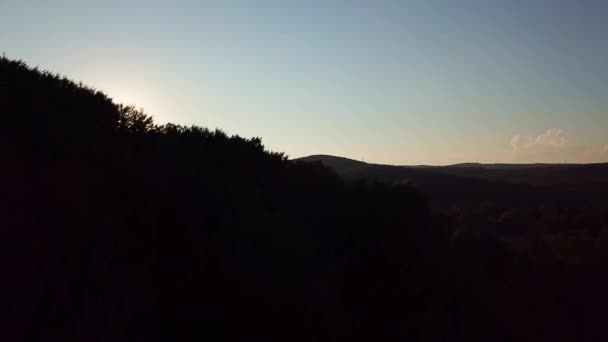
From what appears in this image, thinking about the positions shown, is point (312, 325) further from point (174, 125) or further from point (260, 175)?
point (174, 125)

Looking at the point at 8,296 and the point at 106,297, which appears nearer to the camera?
the point at 8,296

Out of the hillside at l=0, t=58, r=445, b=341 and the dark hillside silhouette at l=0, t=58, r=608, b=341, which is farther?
the dark hillside silhouette at l=0, t=58, r=608, b=341

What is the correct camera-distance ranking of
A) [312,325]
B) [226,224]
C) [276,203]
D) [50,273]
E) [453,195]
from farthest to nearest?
1. [453,195]
2. [276,203]
3. [226,224]
4. [312,325]
5. [50,273]

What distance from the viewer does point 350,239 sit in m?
11.5

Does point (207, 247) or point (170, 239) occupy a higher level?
point (170, 239)

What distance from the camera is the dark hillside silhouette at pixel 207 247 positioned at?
7.14 meters

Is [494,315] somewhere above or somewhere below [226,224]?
below

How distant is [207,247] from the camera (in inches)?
347

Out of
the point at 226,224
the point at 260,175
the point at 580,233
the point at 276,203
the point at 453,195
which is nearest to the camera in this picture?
the point at 226,224

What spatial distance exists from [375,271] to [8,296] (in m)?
6.32

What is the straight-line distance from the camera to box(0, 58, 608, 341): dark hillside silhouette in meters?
7.14

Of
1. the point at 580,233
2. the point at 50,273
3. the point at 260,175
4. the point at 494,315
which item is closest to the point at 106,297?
the point at 50,273

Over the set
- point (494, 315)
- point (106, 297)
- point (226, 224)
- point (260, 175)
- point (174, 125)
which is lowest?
point (494, 315)

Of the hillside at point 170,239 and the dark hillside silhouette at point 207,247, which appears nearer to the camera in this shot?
the hillside at point 170,239
